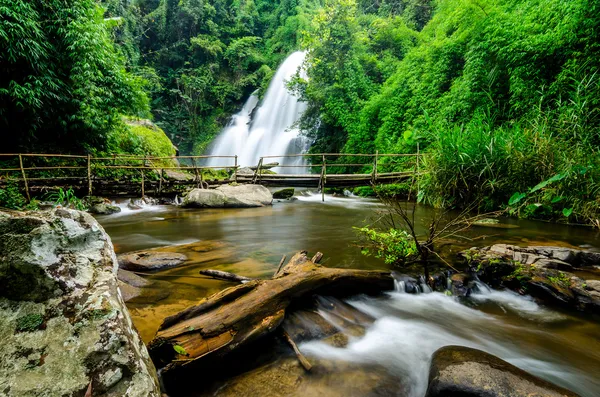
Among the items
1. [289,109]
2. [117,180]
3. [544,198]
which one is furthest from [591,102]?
[289,109]

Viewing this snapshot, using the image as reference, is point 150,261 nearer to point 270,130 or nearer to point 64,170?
point 64,170

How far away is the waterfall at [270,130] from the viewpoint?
61.7 feet

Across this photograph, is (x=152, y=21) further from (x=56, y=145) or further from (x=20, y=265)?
(x=20, y=265)

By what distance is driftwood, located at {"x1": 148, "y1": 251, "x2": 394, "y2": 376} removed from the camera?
1.58 meters

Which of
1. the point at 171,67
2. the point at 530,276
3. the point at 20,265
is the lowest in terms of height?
the point at 530,276

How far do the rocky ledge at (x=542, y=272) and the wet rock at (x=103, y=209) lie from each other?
8302 mm

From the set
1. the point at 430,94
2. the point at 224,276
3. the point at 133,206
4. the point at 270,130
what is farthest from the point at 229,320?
the point at 270,130

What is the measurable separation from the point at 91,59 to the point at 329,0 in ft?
44.7

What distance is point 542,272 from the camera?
2904 millimetres

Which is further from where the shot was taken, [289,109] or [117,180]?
[289,109]

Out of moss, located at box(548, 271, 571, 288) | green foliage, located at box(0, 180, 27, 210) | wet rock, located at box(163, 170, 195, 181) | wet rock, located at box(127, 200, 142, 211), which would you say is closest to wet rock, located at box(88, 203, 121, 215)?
wet rock, located at box(127, 200, 142, 211)

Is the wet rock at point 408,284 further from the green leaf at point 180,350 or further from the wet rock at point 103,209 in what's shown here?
the wet rock at point 103,209

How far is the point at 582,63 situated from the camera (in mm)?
6645

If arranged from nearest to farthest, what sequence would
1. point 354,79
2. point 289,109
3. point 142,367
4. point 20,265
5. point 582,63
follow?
point 142,367, point 20,265, point 582,63, point 354,79, point 289,109
